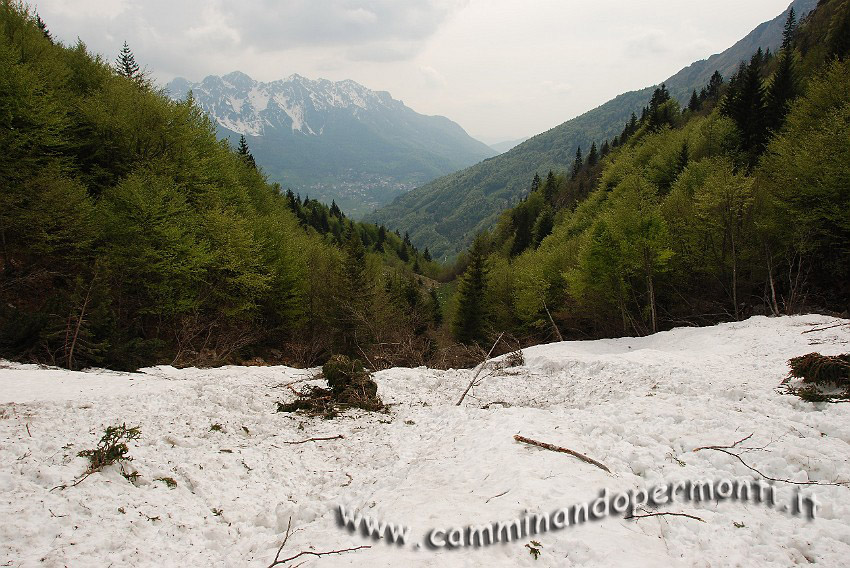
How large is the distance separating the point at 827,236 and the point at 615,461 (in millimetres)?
25640

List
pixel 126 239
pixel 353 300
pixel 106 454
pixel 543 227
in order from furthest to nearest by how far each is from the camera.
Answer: pixel 543 227
pixel 353 300
pixel 126 239
pixel 106 454

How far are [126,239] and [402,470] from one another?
20.7 meters

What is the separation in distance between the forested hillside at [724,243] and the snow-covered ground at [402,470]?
1475cm

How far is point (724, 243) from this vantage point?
2475 cm

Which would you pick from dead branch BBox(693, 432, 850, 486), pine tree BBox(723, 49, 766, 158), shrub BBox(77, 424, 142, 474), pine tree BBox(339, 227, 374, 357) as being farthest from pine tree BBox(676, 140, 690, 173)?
shrub BBox(77, 424, 142, 474)

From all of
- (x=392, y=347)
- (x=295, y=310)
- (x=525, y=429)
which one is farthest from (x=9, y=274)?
(x=525, y=429)

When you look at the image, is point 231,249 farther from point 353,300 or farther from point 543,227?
point 543,227

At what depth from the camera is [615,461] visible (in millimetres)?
6645

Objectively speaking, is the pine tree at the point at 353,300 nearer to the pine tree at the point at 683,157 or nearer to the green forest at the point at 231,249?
the green forest at the point at 231,249

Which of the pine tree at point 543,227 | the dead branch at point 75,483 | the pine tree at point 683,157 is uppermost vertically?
the pine tree at point 683,157

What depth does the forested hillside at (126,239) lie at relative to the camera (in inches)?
559

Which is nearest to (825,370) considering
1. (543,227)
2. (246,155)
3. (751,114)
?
(751,114)

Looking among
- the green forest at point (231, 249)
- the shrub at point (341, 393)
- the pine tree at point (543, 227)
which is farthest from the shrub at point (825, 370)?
the pine tree at point (543, 227)

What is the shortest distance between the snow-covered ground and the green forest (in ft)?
25.2
